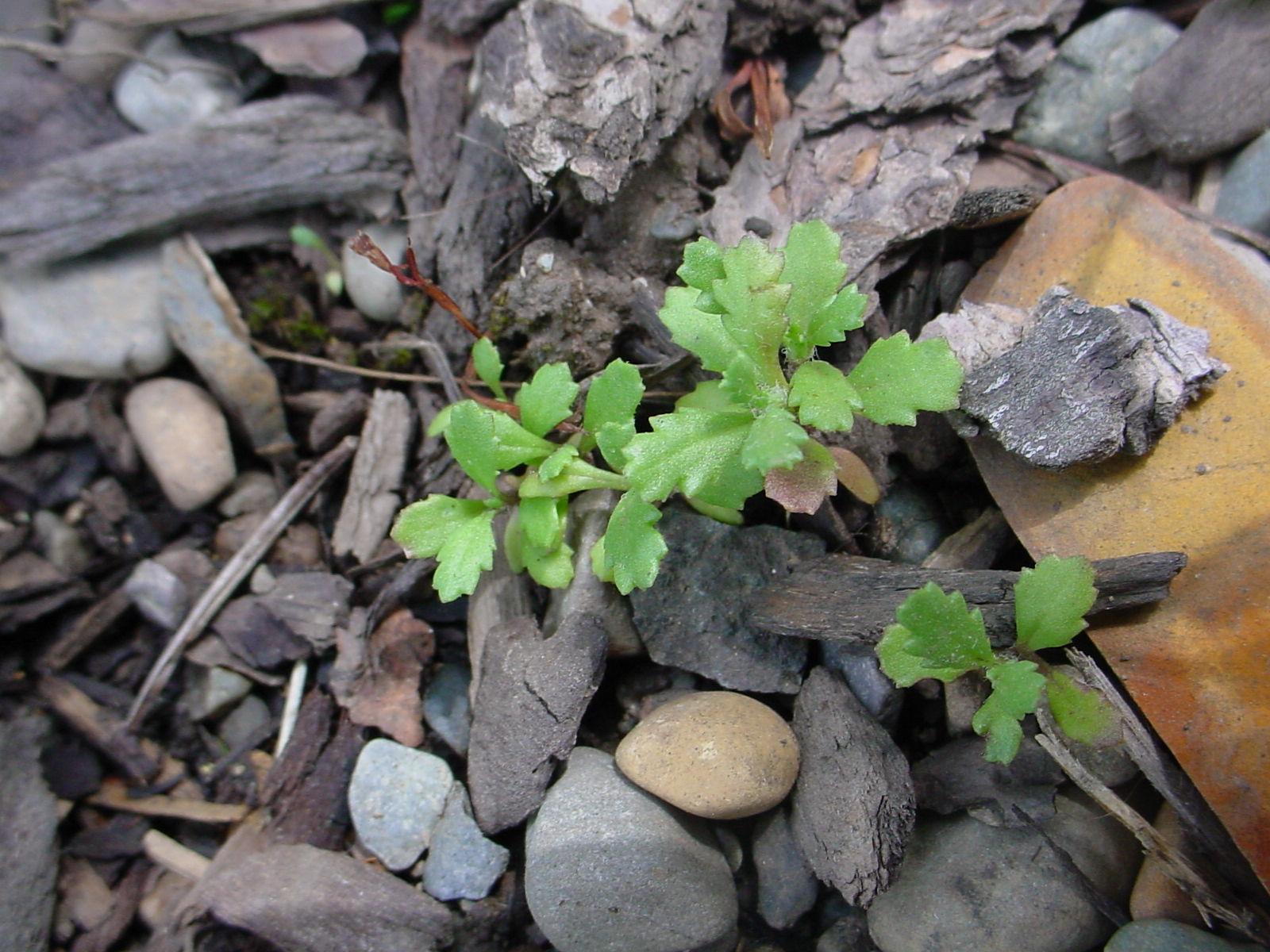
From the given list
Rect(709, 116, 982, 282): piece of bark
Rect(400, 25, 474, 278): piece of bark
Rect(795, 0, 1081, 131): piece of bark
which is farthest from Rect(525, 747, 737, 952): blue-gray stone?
Rect(795, 0, 1081, 131): piece of bark

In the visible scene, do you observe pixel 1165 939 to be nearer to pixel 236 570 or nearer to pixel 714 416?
pixel 714 416

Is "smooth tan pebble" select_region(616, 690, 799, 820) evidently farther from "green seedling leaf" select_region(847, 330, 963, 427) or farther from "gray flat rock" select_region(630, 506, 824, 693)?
"green seedling leaf" select_region(847, 330, 963, 427)

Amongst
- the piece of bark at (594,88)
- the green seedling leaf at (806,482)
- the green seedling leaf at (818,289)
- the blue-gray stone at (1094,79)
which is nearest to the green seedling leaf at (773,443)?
the green seedling leaf at (806,482)

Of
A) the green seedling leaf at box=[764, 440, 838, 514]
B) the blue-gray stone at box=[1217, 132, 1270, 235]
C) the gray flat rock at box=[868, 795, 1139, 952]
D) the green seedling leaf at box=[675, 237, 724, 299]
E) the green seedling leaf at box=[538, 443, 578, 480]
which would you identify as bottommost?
the gray flat rock at box=[868, 795, 1139, 952]

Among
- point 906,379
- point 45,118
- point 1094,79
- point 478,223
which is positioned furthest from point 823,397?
point 45,118

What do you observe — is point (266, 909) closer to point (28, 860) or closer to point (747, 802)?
point (28, 860)

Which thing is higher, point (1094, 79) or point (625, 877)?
point (1094, 79)

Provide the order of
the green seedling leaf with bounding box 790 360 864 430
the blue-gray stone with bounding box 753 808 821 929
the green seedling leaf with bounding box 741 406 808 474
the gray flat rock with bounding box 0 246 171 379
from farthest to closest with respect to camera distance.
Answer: the gray flat rock with bounding box 0 246 171 379, the blue-gray stone with bounding box 753 808 821 929, the green seedling leaf with bounding box 790 360 864 430, the green seedling leaf with bounding box 741 406 808 474
